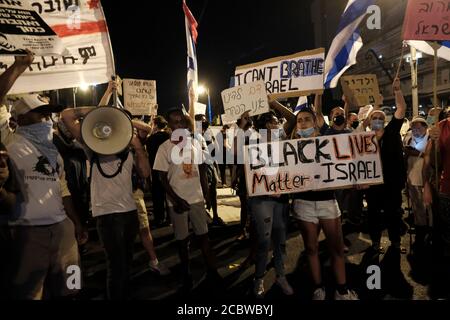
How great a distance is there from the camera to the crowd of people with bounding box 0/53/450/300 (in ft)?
9.47

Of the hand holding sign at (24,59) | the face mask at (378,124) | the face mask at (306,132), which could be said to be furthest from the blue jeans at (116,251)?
the face mask at (378,124)

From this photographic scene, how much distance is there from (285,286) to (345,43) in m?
3.41

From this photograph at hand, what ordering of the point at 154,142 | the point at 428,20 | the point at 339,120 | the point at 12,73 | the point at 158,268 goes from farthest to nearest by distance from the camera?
the point at 154,142 < the point at 339,120 < the point at 158,268 < the point at 428,20 < the point at 12,73

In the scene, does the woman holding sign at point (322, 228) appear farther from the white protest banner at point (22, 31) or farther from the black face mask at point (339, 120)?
the white protest banner at point (22, 31)

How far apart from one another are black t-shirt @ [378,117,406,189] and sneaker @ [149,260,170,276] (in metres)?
3.30

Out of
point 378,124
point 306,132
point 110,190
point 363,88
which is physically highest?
point 363,88

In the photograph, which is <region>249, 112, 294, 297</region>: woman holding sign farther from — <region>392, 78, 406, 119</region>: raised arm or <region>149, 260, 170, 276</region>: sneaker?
<region>392, 78, 406, 119</region>: raised arm

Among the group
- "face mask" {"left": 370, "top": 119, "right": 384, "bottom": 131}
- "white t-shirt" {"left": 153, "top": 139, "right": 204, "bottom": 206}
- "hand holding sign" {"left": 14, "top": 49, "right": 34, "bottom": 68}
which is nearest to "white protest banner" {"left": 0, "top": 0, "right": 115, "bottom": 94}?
"hand holding sign" {"left": 14, "top": 49, "right": 34, "bottom": 68}

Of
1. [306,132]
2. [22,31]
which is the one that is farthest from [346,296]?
[22,31]

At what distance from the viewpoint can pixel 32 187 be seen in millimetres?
2936

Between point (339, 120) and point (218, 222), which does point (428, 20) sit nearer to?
point (339, 120)

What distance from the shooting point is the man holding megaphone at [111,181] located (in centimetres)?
343

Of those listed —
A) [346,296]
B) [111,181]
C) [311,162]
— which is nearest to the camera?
[111,181]
